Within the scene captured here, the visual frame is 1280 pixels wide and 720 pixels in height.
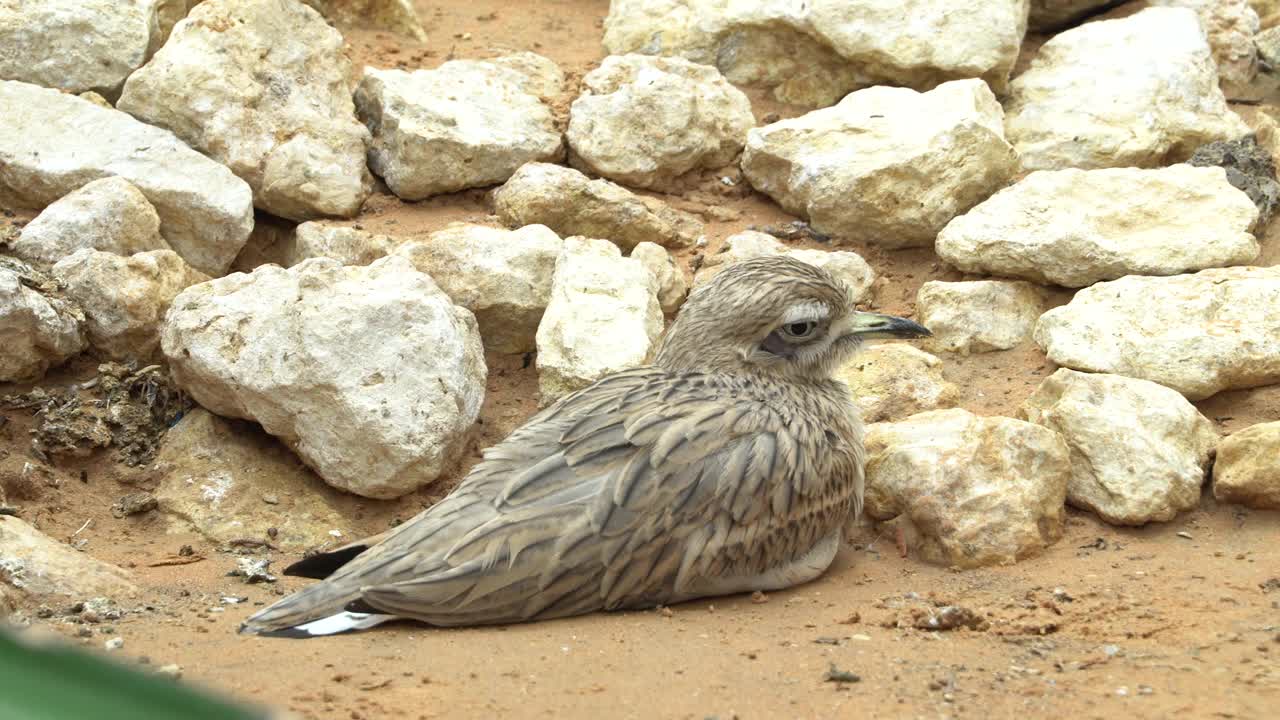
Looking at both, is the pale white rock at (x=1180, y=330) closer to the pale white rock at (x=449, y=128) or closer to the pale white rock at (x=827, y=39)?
the pale white rock at (x=827, y=39)

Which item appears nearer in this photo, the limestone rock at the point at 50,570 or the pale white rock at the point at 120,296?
the limestone rock at the point at 50,570

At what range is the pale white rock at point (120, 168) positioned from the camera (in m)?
5.98

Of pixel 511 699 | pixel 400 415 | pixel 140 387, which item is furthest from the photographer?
pixel 140 387

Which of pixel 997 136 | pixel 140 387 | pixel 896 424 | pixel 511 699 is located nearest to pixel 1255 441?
pixel 896 424

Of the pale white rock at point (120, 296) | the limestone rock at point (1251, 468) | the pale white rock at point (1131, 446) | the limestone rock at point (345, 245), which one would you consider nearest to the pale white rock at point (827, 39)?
the limestone rock at point (345, 245)

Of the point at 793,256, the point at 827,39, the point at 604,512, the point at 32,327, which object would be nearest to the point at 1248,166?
the point at 827,39

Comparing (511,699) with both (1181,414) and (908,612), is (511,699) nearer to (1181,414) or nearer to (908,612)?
(908,612)

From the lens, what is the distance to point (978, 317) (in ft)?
19.2

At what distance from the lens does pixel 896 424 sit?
5.18 metres

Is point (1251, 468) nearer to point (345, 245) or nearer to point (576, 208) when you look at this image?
point (576, 208)

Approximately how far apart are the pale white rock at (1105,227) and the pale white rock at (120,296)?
333cm

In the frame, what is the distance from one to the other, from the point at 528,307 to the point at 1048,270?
87.1 inches

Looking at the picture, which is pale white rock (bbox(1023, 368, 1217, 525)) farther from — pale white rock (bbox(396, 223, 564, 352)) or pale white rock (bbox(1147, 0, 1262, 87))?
pale white rock (bbox(1147, 0, 1262, 87))

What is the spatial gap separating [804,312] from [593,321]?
3.70 ft
